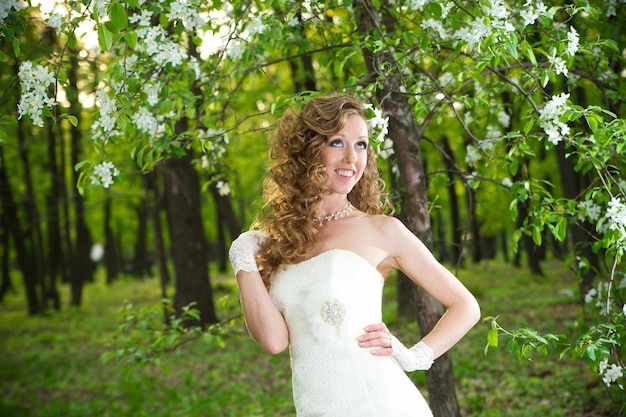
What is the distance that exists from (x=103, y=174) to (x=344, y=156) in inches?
60.4

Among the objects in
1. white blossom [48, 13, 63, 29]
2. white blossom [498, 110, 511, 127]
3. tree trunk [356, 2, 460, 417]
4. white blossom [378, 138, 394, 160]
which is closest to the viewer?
white blossom [48, 13, 63, 29]

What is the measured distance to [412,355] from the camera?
9.61 ft

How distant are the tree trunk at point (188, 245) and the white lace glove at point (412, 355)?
8.61 metres

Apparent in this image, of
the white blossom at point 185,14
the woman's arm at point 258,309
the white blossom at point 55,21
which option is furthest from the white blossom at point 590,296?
the white blossom at point 55,21

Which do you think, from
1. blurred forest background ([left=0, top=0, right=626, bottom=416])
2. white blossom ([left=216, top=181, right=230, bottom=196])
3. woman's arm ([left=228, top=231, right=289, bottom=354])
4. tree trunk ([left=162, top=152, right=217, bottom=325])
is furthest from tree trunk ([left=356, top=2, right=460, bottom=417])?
tree trunk ([left=162, top=152, right=217, bottom=325])

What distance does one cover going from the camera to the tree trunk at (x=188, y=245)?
1128 cm

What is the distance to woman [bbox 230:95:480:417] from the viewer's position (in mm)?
2846

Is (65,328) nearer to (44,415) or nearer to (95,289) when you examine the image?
(44,415)

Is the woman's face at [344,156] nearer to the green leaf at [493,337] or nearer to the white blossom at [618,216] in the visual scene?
the green leaf at [493,337]

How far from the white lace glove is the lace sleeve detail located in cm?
73

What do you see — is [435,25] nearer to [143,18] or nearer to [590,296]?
[143,18]

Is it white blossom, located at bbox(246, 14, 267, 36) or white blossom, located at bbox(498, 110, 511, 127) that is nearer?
white blossom, located at bbox(246, 14, 267, 36)

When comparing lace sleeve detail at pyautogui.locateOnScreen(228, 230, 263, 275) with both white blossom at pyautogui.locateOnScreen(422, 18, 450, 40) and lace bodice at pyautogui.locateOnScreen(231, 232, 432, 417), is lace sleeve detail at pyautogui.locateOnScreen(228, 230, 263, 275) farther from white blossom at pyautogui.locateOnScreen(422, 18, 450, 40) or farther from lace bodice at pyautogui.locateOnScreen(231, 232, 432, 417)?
white blossom at pyautogui.locateOnScreen(422, 18, 450, 40)

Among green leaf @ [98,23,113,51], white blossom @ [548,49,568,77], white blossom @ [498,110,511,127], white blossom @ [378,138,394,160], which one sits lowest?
white blossom @ [378,138,394,160]
